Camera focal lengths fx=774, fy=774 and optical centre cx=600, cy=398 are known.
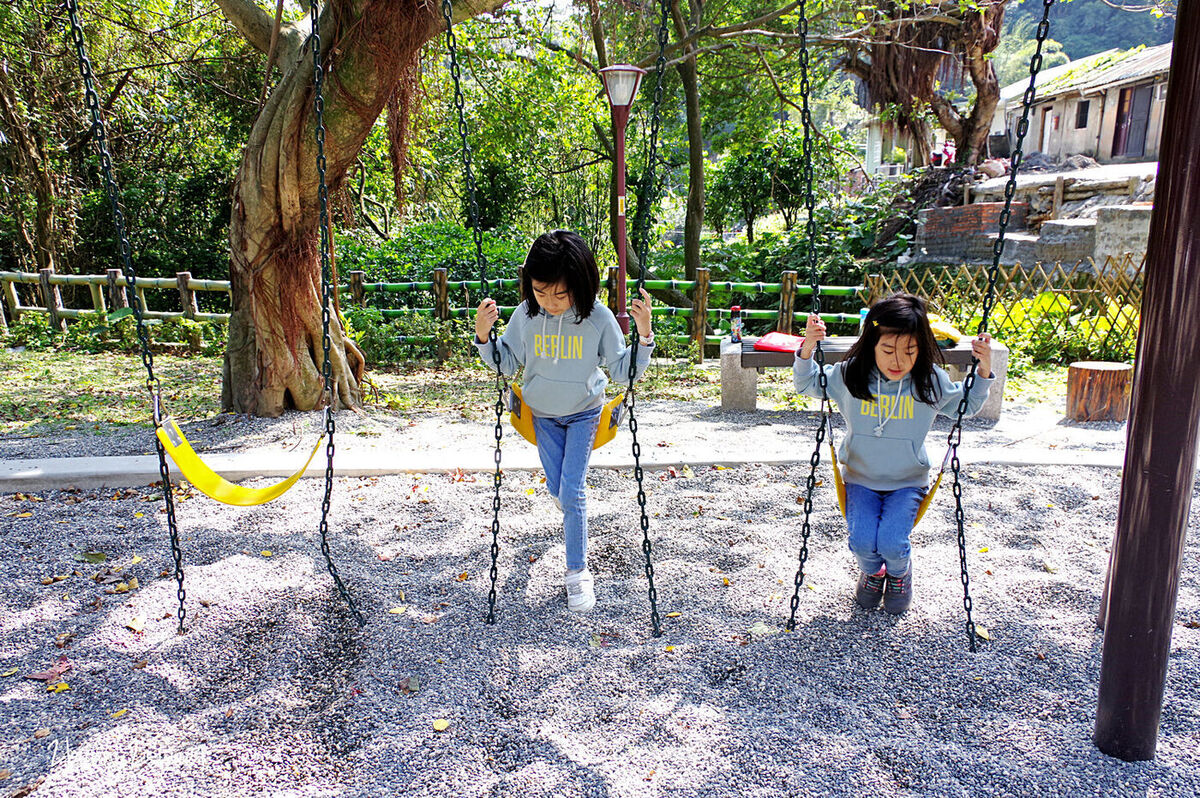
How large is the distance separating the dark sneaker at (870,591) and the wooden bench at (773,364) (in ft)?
9.93

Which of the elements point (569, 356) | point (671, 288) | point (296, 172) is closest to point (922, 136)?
point (671, 288)

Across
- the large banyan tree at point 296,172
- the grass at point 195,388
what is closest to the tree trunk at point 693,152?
the grass at point 195,388

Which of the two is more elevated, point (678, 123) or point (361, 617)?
point (678, 123)

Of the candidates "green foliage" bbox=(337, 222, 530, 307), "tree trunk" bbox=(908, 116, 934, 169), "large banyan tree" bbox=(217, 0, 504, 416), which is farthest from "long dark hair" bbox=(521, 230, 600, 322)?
"tree trunk" bbox=(908, 116, 934, 169)

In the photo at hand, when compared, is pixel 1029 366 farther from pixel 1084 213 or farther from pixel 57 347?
pixel 57 347

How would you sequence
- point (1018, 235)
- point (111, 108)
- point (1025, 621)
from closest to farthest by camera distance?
1. point (1025, 621)
2. point (111, 108)
3. point (1018, 235)

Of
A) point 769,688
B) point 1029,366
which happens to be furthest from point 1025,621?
point 1029,366

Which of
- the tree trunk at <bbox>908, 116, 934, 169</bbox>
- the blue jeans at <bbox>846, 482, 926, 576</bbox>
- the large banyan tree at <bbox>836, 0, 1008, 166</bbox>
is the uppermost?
the large banyan tree at <bbox>836, 0, 1008, 166</bbox>

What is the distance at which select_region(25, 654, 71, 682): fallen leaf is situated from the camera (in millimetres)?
2707

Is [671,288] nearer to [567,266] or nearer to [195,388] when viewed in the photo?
[195,388]

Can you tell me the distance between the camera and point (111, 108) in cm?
1215

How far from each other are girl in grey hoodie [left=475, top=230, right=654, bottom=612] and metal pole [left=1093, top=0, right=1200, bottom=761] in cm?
152

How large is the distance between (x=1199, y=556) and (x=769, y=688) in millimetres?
2382

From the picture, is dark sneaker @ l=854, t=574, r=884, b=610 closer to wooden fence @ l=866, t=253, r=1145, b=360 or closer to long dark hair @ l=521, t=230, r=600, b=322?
long dark hair @ l=521, t=230, r=600, b=322
